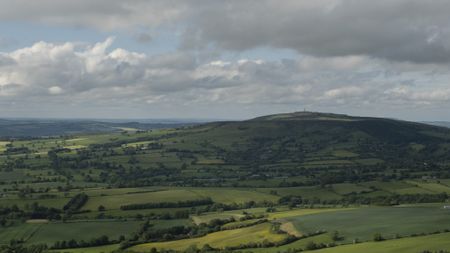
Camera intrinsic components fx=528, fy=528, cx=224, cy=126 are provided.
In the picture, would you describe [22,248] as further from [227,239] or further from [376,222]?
[376,222]

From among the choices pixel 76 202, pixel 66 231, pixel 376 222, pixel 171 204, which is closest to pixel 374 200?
pixel 376 222

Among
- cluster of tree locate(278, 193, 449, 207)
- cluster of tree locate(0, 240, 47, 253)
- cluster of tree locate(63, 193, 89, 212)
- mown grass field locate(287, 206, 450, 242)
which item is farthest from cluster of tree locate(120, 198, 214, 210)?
mown grass field locate(287, 206, 450, 242)

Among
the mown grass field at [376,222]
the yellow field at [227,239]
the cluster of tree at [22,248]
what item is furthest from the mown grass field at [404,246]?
the cluster of tree at [22,248]

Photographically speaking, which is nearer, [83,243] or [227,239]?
[227,239]

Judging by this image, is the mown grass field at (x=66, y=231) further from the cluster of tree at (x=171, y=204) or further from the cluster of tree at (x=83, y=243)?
→ the cluster of tree at (x=171, y=204)

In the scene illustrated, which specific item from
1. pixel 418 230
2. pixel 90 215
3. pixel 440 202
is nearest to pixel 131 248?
pixel 90 215

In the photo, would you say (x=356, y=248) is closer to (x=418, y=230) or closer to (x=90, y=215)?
(x=418, y=230)
